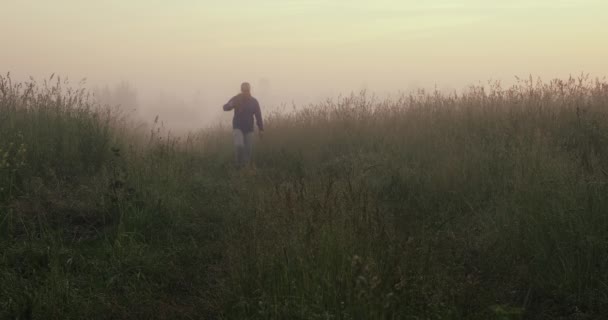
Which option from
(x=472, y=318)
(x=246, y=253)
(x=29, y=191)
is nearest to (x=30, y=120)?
(x=29, y=191)

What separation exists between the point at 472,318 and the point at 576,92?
24.1ft

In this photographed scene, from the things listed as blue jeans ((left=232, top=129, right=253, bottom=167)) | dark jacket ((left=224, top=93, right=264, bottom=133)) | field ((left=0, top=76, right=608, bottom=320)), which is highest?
dark jacket ((left=224, top=93, right=264, bottom=133))

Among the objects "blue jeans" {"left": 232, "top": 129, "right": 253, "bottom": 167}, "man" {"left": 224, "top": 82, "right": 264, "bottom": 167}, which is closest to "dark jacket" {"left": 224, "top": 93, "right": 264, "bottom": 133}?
"man" {"left": 224, "top": 82, "right": 264, "bottom": 167}

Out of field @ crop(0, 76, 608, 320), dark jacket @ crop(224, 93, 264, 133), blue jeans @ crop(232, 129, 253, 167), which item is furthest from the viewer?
dark jacket @ crop(224, 93, 264, 133)

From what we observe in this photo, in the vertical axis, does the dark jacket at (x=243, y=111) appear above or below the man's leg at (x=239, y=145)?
above

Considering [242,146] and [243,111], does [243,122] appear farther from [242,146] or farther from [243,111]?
[242,146]

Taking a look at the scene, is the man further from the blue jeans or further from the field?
the field

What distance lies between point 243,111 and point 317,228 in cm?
777

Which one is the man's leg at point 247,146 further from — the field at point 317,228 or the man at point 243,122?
the field at point 317,228

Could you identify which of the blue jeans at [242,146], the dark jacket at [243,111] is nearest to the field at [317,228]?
the blue jeans at [242,146]

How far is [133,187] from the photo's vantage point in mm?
5984

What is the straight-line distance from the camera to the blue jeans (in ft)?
36.2

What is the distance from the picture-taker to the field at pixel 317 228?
11.6 ft

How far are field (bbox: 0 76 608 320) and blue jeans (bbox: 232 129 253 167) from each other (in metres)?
2.34
